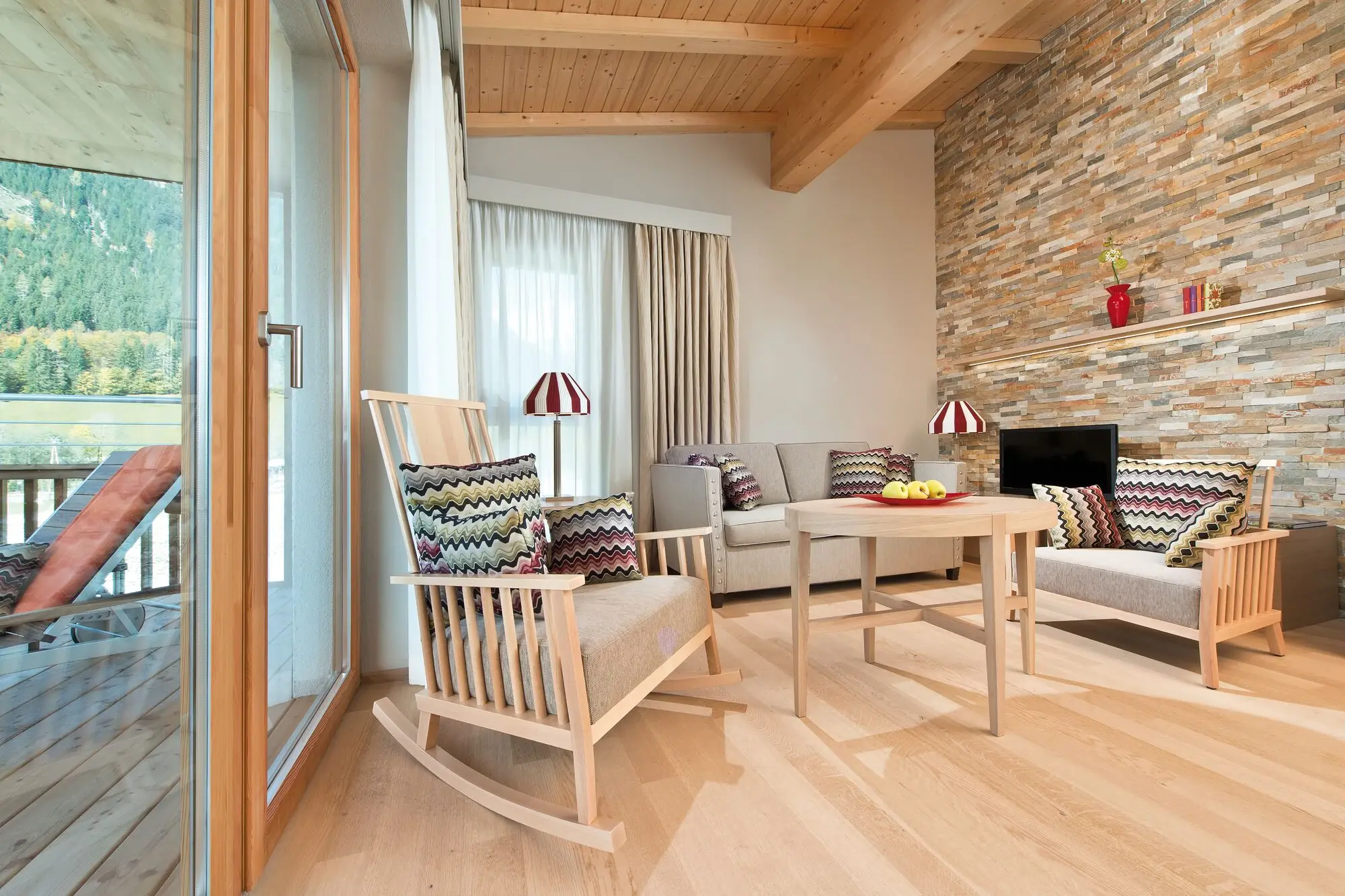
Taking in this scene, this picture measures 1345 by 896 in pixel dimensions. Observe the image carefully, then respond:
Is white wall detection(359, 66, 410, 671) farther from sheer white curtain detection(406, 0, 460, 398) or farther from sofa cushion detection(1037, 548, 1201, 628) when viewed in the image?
sofa cushion detection(1037, 548, 1201, 628)

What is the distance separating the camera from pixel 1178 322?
3.51 m

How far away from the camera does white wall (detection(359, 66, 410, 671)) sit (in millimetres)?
A: 2324

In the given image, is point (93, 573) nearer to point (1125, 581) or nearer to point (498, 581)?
point (498, 581)

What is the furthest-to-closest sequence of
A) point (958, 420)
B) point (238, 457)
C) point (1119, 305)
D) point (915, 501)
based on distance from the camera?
point (958, 420), point (1119, 305), point (915, 501), point (238, 457)

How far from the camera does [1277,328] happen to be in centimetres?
319

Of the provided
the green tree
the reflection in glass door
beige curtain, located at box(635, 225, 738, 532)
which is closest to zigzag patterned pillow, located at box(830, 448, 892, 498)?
beige curtain, located at box(635, 225, 738, 532)

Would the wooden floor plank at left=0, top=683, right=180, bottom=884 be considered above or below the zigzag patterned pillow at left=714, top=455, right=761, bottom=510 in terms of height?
below

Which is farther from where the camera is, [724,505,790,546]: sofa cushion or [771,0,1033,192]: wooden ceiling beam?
[724,505,790,546]: sofa cushion

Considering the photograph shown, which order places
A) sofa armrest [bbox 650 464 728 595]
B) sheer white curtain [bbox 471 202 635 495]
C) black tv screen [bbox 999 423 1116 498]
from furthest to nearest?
1. sheer white curtain [bbox 471 202 635 495]
2. black tv screen [bbox 999 423 1116 498]
3. sofa armrest [bbox 650 464 728 595]

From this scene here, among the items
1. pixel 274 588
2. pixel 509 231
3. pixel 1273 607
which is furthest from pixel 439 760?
pixel 509 231

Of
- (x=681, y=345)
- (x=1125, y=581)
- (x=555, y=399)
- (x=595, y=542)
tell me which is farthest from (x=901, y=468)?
(x=595, y=542)

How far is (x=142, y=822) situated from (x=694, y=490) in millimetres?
2908

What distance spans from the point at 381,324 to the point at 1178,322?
3.86 m

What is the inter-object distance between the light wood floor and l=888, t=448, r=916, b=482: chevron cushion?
1875mm
